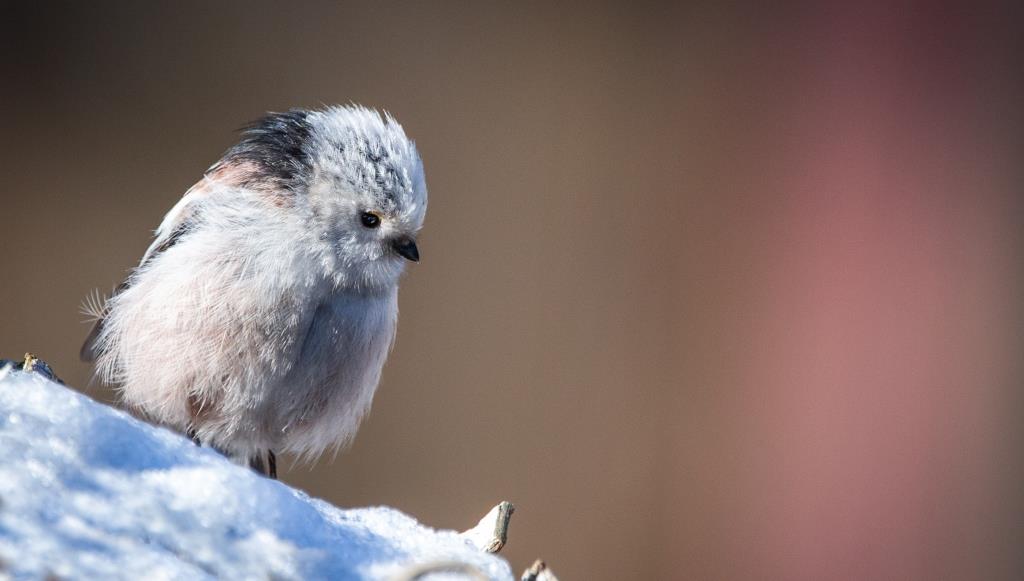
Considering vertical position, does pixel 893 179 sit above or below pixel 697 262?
above

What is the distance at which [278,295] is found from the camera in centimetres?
147

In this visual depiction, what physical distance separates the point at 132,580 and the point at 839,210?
109 inches

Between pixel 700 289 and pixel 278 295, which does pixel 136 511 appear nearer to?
pixel 278 295

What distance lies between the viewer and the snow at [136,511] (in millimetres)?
629

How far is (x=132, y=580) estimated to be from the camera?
619mm

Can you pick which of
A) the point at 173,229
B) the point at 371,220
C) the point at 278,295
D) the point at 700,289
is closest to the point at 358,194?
the point at 371,220

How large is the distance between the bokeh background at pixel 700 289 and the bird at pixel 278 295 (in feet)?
4.03

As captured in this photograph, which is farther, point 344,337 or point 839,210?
Answer: point 839,210

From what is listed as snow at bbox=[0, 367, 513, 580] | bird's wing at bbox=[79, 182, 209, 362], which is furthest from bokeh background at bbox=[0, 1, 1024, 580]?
snow at bbox=[0, 367, 513, 580]

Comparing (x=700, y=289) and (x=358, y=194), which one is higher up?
(x=700, y=289)

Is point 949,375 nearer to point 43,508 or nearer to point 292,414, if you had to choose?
point 292,414

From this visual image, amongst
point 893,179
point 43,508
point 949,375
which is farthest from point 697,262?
point 43,508

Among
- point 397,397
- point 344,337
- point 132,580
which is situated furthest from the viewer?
point 397,397

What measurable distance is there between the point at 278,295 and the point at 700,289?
1.86 metres
